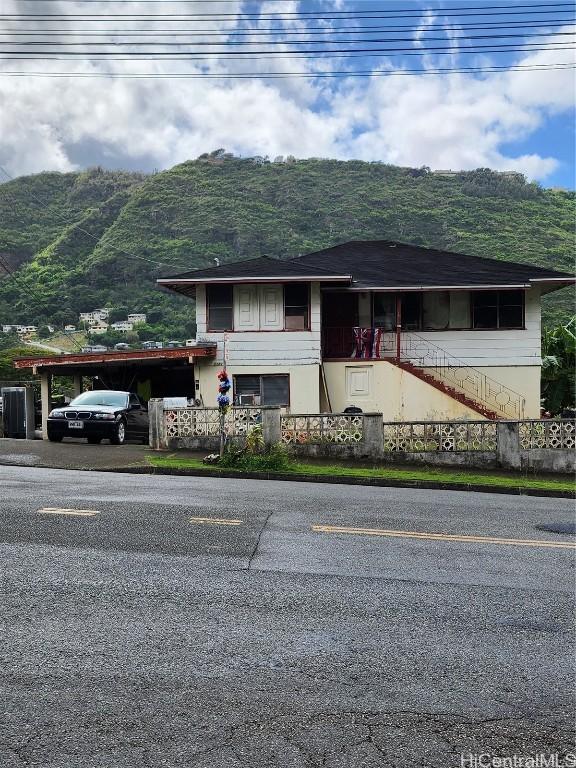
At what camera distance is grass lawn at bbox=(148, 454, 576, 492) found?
17250 millimetres

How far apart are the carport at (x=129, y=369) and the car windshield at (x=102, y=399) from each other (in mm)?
3392

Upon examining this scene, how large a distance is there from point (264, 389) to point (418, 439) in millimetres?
8135

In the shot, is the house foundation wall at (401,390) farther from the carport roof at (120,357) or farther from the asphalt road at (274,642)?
the asphalt road at (274,642)

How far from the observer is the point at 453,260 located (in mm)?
32219

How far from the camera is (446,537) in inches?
380

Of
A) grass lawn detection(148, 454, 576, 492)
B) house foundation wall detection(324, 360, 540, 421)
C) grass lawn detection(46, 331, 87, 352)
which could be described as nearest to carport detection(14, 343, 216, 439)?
house foundation wall detection(324, 360, 540, 421)

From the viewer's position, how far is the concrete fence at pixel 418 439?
790 inches

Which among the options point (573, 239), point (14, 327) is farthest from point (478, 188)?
point (14, 327)

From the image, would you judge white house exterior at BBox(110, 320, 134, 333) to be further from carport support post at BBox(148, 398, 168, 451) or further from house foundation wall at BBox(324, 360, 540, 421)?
carport support post at BBox(148, 398, 168, 451)

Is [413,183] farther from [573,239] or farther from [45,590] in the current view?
[45,590]

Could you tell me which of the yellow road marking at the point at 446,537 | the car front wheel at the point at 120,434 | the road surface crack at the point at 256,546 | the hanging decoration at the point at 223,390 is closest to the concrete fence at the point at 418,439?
the hanging decoration at the point at 223,390

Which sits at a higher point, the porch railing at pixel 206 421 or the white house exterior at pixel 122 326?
the white house exterior at pixel 122 326

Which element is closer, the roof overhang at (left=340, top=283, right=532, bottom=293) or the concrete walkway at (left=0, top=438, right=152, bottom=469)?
the concrete walkway at (left=0, top=438, right=152, bottom=469)

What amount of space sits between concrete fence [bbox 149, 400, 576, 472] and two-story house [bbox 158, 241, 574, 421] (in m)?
5.95
